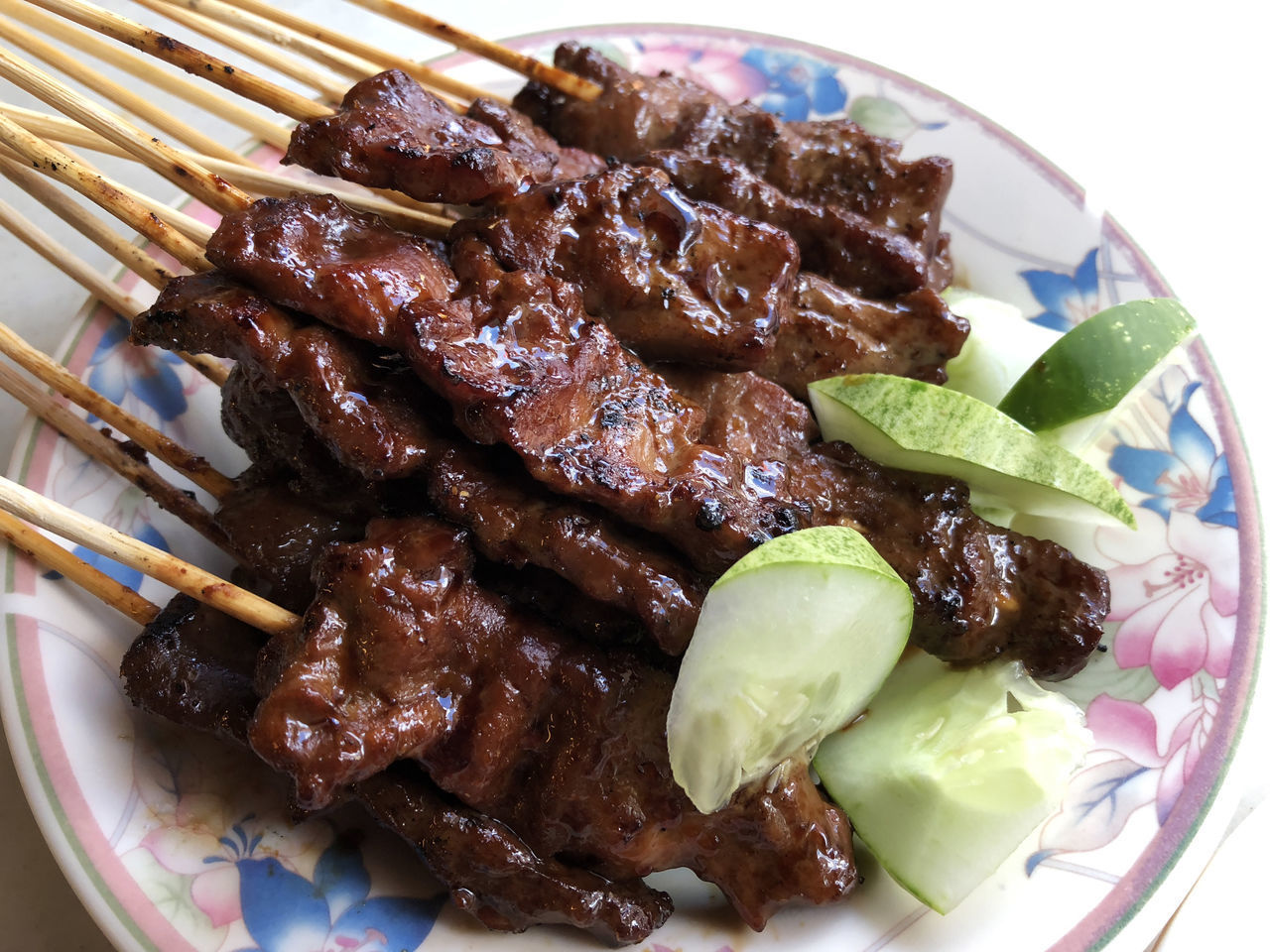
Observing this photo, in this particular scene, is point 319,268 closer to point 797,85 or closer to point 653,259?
point 653,259

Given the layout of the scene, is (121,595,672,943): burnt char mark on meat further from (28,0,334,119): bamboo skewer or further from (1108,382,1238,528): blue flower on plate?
(1108,382,1238,528): blue flower on plate

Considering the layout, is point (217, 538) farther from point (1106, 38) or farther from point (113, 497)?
point (1106, 38)

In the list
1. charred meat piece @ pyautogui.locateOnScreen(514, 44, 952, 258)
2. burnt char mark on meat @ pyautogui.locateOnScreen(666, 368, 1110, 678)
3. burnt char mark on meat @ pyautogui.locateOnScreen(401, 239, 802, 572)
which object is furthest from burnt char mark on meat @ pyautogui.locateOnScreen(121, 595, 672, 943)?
charred meat piece @ pyautogui.locateOnScreen(514, 44, 952, 258)

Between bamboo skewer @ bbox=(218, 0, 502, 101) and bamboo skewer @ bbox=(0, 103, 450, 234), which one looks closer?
bamboo skewer @ bbox=(0, 103, 450, 234)

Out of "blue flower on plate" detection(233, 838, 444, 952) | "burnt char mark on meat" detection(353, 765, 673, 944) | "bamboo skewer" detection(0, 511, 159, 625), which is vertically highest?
"bamboo skewer" detection(0, 511, 159, 625)

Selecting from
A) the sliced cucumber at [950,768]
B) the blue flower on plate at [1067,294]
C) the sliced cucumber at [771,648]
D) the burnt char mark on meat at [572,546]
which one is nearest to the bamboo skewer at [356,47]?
the burnt char mark on meat at [572,546]

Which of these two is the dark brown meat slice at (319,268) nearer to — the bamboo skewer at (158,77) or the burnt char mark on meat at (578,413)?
the burnt char mark on meat at (578,413)

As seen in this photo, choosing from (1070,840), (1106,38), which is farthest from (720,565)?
(1106,38)
